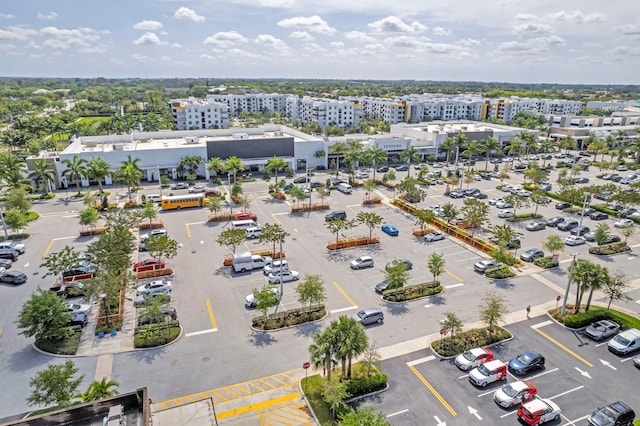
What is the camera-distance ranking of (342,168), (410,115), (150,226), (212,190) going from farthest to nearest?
(410,115)
(342,168)
(212,190)
(150,226)

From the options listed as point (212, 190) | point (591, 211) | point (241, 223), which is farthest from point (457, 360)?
point (212, 190)

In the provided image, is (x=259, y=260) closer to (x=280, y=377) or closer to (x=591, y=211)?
(x=280, y=377)

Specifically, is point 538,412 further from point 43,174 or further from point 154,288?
point 43,174

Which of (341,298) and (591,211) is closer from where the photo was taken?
(341,298)

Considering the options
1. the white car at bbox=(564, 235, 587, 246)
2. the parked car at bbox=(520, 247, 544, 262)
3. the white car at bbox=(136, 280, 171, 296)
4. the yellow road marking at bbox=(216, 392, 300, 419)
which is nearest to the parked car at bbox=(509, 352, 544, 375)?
the yellow road marking at bbox=(216, 392, 300, 419)

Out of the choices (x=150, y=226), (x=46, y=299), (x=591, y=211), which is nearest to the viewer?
(x=46, y=299)

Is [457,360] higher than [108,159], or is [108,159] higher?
[108,159]

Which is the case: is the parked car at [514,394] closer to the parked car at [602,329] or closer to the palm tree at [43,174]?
the parked car at [602,329]

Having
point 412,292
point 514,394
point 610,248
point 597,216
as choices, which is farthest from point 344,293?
point 597,216

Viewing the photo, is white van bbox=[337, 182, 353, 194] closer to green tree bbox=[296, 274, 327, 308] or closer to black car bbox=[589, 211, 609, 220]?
black car bbox=[589, 211, 609, 220]
